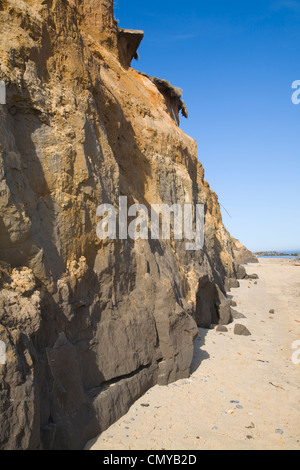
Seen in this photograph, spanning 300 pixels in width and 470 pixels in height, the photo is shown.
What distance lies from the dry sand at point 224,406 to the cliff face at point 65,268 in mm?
358

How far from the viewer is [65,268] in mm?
4633

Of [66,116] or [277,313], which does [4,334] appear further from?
[277,313]

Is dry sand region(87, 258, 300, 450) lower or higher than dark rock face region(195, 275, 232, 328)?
lower

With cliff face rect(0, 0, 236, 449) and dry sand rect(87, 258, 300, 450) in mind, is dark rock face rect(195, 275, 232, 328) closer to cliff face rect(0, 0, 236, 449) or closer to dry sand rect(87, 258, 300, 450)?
dry sand rect(87, 258, 300, 450)

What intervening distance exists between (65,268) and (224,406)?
11.0 ft

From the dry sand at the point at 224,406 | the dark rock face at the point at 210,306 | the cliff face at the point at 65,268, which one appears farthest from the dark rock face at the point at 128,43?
the dry sand at the point at 224,406

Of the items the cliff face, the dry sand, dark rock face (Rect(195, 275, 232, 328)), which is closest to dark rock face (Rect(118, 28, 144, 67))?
the cliff face

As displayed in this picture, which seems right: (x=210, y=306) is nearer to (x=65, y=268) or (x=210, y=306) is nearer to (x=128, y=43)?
(x=65, y=268)

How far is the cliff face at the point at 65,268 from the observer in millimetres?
3658

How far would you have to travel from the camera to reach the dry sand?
4379 millimetres

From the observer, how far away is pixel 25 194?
4211 millimetres

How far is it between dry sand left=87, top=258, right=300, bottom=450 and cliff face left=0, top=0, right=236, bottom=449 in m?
0.36

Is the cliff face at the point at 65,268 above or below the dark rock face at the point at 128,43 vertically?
below

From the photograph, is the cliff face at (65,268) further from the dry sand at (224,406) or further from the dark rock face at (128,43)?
the dark rock face at (128,43)
